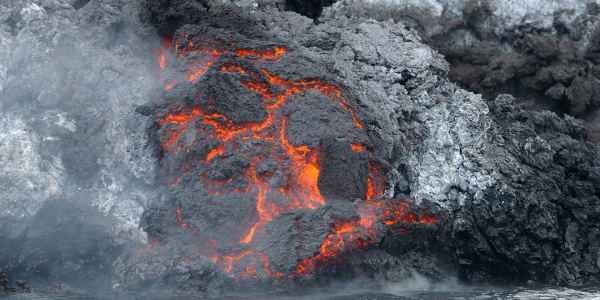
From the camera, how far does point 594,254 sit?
926 centimetres

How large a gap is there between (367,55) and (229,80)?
8.86 feet

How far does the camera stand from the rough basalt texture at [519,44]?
491 inches

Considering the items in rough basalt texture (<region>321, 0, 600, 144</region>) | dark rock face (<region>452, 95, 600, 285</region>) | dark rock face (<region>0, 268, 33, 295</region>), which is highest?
rough basalt texture (<region>321, 0, 600, 144</region>)

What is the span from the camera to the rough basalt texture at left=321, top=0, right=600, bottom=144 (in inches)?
491

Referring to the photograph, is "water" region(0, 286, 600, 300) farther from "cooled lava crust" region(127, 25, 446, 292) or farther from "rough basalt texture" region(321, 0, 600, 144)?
"rough basalt texture" region(321, 0, 600, 144)

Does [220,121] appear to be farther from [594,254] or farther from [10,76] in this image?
[594,254]

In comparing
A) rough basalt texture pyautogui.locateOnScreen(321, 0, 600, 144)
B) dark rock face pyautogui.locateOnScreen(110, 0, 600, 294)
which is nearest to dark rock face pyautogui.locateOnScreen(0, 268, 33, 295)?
dark rock face pyautogui.locateOnScreen(110, 0, 600, 294)

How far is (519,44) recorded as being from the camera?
1385cm

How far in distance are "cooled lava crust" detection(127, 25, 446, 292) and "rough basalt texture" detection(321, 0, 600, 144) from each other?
492cm

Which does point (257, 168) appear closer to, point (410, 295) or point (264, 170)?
point (264, 170)

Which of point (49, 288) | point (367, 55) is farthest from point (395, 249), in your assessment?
point (49, 288)

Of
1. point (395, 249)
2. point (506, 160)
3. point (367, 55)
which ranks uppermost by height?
point (367, 55)

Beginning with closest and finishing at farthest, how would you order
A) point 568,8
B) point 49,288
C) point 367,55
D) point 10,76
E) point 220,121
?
point 49,288 → point 220,121 → point 10,76 → point 367,55 → point 568,8

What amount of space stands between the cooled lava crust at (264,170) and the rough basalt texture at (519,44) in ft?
16.1
